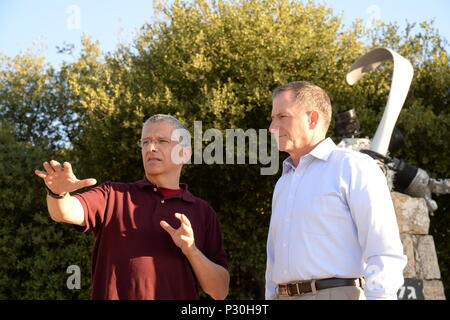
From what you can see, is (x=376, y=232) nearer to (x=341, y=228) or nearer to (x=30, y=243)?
(x=341, y=228)

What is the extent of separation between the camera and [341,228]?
2.84m

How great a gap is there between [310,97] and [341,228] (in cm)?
74

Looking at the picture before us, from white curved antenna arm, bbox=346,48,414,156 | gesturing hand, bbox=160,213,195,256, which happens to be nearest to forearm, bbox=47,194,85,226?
gesturing hand, bbox=160,213,195,256

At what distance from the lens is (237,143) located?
11.2 meters

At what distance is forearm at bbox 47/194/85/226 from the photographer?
287 cm

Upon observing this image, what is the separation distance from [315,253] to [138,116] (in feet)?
29.8

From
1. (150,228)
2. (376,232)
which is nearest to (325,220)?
(376,232)

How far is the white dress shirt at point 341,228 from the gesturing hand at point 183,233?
469 millimetres

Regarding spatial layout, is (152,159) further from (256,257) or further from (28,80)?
(28,80)

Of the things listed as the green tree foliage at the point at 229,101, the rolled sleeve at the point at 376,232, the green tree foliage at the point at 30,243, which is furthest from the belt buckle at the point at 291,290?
the green tree foliage at the point at 30,243

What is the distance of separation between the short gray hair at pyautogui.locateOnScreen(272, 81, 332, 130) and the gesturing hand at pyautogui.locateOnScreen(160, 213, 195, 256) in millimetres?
867

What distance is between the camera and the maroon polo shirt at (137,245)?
301 cm
